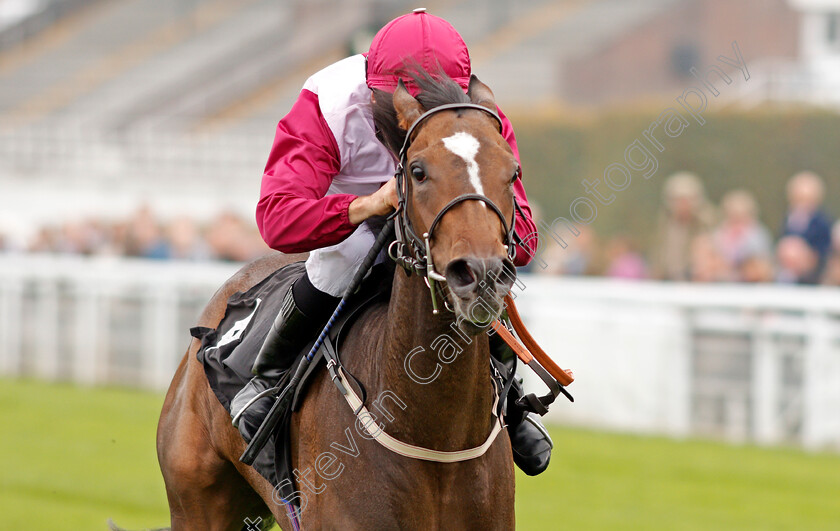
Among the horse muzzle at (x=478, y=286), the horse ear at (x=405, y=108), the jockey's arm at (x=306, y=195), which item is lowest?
the horse muzzle at (x=478, y=286)

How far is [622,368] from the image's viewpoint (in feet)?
28.0

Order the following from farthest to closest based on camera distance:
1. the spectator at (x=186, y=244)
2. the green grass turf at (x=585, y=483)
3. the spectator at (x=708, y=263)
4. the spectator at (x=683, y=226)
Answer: the spectator at (x=186, y=244), the spectator at (x=683, y=226), the spectator at (x=708, y=263), the green grass turf at (x=585, y=483)

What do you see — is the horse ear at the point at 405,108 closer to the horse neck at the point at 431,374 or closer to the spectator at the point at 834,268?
the horse neck at the point at 431,374

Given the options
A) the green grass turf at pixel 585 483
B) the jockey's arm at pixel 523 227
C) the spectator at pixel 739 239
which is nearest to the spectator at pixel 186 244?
the green grass turf at pixel 585 483

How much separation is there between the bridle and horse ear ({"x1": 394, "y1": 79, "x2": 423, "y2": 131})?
0.04m

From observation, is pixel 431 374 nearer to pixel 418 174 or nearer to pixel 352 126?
pixel 418 174

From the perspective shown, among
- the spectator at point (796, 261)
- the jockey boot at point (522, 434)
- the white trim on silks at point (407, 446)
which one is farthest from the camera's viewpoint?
the spectator at point (796, 261)

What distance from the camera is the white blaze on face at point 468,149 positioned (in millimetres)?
2655

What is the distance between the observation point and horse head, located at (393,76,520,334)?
2.53 m

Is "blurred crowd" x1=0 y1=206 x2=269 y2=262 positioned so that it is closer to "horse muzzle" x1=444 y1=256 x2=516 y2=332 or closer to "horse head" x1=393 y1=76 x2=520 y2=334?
"horse head" x1=393 y1=76 x2=520 y2=334

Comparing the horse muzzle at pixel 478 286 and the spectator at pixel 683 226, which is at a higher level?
→ the spectator at pixel 683 226

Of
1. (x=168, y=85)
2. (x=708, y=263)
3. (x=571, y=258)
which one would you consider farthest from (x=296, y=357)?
(x=168, y=85)

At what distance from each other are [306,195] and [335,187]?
271 millimetres

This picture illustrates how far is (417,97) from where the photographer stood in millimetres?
2896
